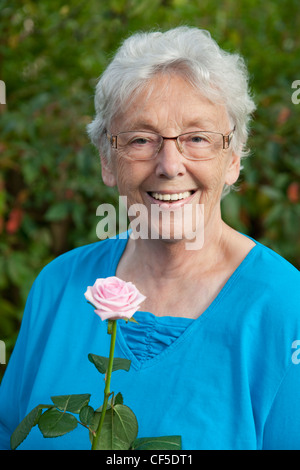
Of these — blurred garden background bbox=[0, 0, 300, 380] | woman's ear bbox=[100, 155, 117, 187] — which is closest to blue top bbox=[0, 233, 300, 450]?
woman's ear bbox=[100, 155, 117, 187]

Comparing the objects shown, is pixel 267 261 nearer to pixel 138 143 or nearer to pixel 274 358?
pixel 274 358

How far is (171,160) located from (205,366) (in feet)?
1.56

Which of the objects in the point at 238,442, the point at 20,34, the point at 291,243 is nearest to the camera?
the point at 238,442

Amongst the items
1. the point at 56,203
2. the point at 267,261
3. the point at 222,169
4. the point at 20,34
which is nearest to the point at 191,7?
the point at 20,34

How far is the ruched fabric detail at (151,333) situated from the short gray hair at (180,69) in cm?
48

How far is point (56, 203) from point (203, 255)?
55.3 inches

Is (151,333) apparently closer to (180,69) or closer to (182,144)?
(182,144)

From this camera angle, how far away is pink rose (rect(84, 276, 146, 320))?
96 cm

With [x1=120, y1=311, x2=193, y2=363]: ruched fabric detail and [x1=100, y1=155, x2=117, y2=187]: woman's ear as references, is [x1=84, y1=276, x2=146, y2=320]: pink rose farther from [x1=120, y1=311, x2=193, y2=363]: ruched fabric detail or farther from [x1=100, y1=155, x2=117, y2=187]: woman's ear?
[x1=100, y1=155, x2=117, y2=187]: woman's ear

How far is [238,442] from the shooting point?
52.0 inches

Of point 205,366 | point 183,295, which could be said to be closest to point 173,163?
point 183,295

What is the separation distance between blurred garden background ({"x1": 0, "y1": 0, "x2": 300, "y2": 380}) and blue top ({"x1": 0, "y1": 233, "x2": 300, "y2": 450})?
1.18 metres

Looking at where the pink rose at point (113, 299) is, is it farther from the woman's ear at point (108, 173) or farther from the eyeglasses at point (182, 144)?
the woman's ear at point (108, 173)
